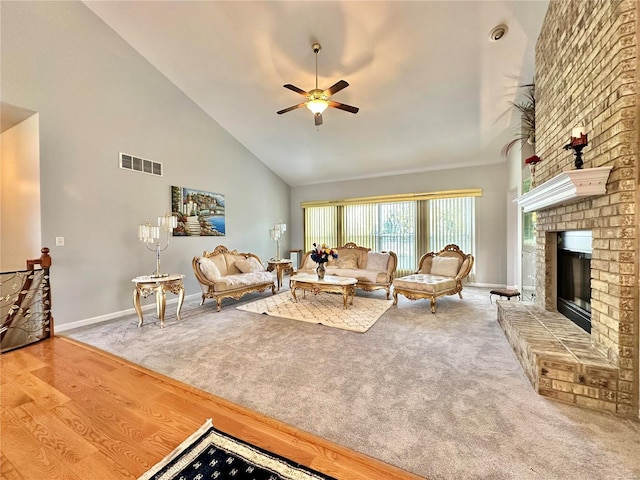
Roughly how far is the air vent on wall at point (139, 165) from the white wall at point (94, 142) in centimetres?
8

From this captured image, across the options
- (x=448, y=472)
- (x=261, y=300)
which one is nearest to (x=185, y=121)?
(x=261, y=300)

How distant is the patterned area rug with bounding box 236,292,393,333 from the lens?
144 inches

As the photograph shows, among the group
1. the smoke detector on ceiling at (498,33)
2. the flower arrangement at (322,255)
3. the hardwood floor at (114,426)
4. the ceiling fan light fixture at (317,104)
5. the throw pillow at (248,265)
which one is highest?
the smoke detector on ceiling at (498,33)

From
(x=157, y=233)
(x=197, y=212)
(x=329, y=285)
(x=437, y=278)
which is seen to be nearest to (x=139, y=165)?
(x=197, y=212)

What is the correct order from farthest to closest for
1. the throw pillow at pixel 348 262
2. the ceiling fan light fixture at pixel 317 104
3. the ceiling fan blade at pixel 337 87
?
the throw pillow at pixel 348 262 → the ceiling fan light fixture at pixel 317 104 → the ceiling fan blade at pixel 337 87

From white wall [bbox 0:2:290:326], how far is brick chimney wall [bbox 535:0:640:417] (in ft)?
18.3

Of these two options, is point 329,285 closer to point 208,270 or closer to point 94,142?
point 208,270

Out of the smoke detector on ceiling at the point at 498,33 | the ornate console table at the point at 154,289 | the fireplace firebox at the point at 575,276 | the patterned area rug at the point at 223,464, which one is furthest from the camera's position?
the ornate console table at the point at 154,289

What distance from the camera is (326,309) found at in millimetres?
4297

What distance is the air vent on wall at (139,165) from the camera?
4.26 meters

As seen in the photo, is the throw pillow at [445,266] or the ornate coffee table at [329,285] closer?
the ornate coffee table at [329,285]

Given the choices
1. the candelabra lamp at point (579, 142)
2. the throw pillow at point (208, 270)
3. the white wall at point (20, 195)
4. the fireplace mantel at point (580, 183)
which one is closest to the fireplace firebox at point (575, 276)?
the fireplace mantel at point (580, 183)

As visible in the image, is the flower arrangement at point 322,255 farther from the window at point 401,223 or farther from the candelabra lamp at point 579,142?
the candelabra lamp at point 579,142

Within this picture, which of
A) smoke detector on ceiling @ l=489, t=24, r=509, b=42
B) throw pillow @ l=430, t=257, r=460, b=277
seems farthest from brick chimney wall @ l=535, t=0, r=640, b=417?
throw pillow @ l=430, t=257, r=460, b=277
